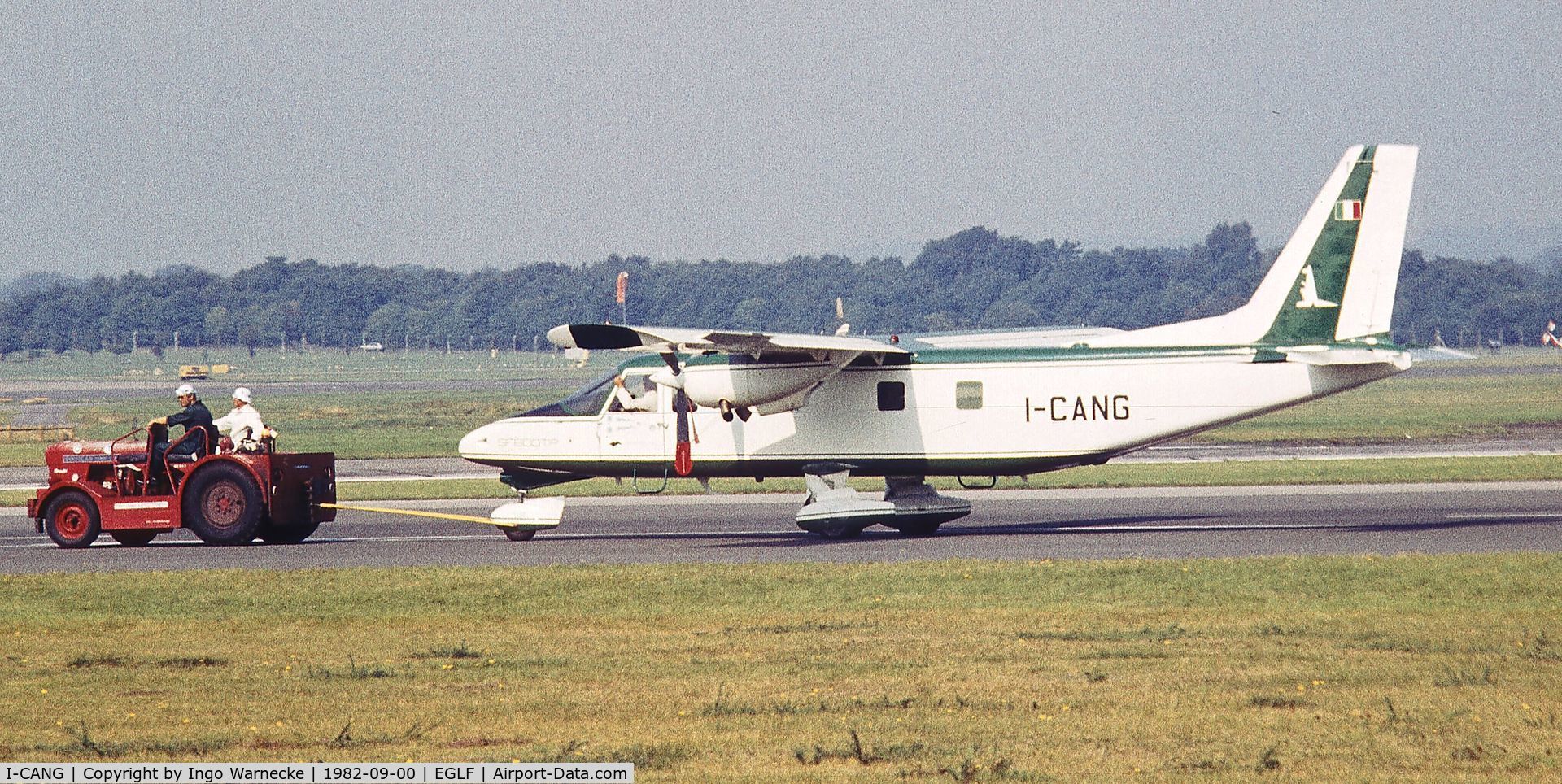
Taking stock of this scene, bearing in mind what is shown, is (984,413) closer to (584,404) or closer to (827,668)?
(584,404)

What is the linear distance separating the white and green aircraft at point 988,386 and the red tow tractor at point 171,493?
3.24 m

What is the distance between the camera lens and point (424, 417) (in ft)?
226

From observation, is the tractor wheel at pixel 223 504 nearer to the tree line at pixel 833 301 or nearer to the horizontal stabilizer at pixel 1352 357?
the horizontal stabilizer at pixel 1352 357

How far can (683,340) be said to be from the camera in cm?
2277

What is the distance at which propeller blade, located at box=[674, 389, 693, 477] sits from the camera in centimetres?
2502

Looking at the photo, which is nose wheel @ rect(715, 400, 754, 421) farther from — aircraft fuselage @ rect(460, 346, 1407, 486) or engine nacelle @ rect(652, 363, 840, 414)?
aircraft fuselage @ rect(460, 346, 1407, 486)

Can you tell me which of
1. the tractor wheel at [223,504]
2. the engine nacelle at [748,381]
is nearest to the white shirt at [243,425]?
the tractor wheel at [223,504]

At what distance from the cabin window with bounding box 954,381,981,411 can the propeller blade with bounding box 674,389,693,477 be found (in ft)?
13.5

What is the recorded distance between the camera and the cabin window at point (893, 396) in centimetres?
2452

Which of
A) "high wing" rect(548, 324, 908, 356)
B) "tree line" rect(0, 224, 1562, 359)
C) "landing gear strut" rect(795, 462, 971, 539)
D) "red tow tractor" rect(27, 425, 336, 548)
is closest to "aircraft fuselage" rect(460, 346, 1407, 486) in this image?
"landing gear strut" rect(795, 462, 971, 539)

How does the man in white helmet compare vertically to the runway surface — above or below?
above

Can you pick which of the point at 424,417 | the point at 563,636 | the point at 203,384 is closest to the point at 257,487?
the point at 563,636

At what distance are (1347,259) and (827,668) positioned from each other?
13329 millimetres

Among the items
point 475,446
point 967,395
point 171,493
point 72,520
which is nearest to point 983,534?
point 967,395
